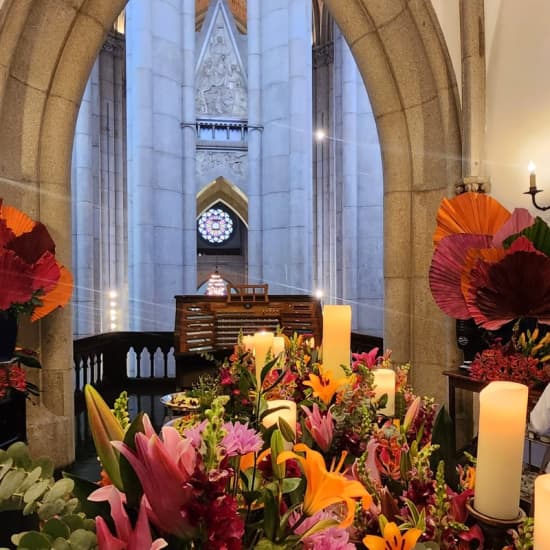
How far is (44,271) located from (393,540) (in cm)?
209

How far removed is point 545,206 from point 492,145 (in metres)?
0.62

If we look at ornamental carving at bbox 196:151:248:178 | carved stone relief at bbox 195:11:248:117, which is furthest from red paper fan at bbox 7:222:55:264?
ornamental carving at bbox 196:151:248:178

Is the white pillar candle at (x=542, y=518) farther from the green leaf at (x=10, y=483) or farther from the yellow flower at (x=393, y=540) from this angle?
the green leaf at (x=10, y=483)

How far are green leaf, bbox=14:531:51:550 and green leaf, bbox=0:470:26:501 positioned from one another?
0.07 metres

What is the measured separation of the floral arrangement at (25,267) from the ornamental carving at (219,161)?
9293mm

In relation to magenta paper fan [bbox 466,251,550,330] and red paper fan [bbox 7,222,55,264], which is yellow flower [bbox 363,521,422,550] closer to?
magenta paper fan [bbox 466,251,550,330]

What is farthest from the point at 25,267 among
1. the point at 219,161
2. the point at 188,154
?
the point at 219,161

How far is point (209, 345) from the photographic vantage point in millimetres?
4766

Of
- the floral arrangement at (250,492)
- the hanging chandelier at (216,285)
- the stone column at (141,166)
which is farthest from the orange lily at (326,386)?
the hanging chandelier at (216,285)

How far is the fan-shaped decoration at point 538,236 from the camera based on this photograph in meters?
1.95

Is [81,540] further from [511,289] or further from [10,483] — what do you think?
[511,289]

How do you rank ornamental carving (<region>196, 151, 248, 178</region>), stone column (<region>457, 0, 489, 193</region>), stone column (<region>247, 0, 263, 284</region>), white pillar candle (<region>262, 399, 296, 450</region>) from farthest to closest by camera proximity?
ornamental carving (<region>196, 151, 248, 178</region>) → stone column (<region>247, 0, 263, 284</region>) → stone column (<region>457, 0, 489, 193</region>) → white pillar candle (<region>262, 399, 296, 450</region>)

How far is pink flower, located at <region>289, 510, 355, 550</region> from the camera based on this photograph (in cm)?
52

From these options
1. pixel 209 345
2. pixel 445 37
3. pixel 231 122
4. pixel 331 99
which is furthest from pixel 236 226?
pixel 445 37
